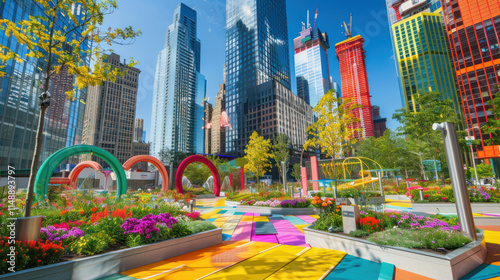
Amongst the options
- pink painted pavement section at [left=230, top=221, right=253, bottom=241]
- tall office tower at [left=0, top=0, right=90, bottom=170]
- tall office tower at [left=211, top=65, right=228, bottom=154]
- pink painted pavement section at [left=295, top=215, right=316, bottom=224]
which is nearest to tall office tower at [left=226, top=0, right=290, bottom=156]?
tall office tower at [left=211, top=65, right=228, bottom=154]

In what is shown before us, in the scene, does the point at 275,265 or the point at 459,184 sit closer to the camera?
the point at 275,265

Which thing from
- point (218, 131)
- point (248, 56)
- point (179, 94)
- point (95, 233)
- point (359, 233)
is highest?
point (179, 94)

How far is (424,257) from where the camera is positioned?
14.8ft

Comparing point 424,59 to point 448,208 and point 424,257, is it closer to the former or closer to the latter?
point 448,208

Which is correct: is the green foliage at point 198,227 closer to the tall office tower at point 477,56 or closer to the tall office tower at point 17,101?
the tall office tower at point 17,101

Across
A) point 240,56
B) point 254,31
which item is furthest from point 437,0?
point 240,56

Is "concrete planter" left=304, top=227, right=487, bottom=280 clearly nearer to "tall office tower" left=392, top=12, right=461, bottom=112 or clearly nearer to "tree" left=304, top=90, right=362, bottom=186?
"tree" left=304, top=90, right=362, bottom=186

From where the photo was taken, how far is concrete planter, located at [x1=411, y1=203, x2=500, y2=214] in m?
10.9

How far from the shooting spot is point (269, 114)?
10144 centimetres

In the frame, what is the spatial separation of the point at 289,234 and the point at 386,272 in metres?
4.11

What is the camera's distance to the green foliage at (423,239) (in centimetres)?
484

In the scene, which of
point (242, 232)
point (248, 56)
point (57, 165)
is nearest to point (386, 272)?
point (242, 232)

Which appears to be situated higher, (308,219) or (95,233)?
(95,233)

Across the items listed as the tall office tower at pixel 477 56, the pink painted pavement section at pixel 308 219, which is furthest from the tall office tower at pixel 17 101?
the tall office tower at pixel 477 56
